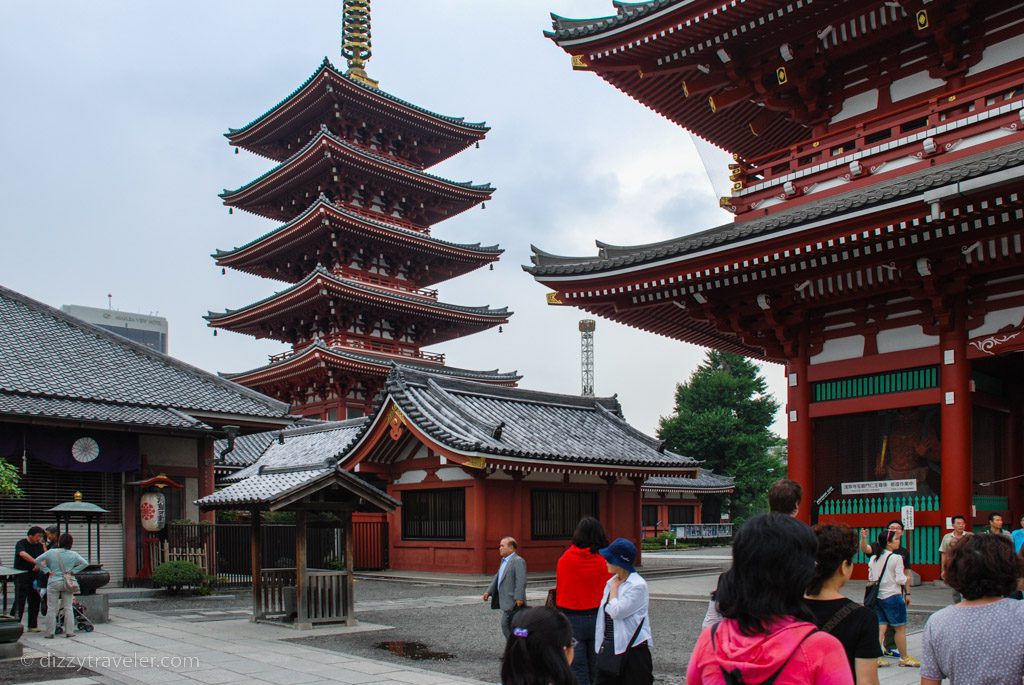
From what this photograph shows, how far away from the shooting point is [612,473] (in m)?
23.4

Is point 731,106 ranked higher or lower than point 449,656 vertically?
higher

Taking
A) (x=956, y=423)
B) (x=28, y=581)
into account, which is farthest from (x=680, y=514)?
(x=28, y=581)

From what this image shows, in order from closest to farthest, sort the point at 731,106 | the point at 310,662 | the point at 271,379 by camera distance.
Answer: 1. the point at 310,662
2. the point at 731,106
3. the point at 271,379

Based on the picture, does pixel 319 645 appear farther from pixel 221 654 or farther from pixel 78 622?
pixel 78 622

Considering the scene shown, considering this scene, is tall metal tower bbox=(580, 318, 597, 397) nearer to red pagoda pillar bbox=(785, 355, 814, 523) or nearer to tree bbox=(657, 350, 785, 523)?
tree bbox=(657, 350, 785, 523)

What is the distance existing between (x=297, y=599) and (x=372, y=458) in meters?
11.2

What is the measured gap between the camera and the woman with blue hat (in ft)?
18.4

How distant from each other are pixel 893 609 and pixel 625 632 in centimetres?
466

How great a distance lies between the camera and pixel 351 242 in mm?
38219

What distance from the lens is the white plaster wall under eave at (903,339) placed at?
13.6 metres

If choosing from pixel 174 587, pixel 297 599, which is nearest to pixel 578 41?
pixel 297 599

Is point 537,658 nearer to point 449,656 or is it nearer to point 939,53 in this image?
point 449,656

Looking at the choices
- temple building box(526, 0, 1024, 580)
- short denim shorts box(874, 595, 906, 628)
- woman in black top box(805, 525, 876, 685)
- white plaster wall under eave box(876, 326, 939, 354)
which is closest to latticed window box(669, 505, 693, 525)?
temple building box(526, 0, 1024, 580)

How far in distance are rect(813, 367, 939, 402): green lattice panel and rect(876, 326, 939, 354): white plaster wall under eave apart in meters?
0.37
